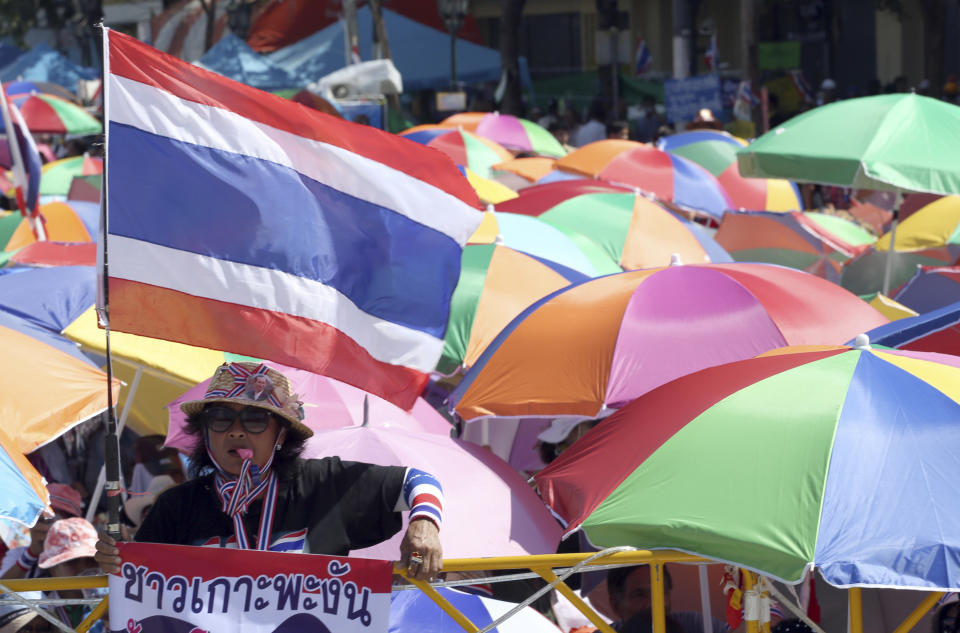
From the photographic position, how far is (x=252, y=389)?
391 cm

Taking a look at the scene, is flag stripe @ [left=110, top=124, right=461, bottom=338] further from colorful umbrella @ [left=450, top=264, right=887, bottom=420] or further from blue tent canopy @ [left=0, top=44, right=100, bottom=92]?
blue tent canopy @ [left=0, top=44, right=100, bottom=92]

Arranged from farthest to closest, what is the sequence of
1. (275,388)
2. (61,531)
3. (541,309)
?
(541,309)
(61,531)
(275,388)

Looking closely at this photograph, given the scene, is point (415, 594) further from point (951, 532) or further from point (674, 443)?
point (951, 532)

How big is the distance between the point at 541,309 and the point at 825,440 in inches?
101

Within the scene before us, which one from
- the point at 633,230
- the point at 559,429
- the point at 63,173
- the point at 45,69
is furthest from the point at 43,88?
the point at 559,429

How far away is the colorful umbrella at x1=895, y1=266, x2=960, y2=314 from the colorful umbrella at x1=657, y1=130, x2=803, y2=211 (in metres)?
4.27

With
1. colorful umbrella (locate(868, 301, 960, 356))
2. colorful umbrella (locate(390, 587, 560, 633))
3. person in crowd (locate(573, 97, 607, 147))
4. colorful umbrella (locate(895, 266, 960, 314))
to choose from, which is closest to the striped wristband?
colorful umbrella (locate(390, 587, 560, 633))

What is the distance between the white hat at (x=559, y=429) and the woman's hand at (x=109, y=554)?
3556 mm

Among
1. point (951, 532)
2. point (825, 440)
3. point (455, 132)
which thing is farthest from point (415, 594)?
point (455, 132)

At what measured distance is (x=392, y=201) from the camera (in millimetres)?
4750

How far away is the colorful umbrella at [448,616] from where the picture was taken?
14.8 ft

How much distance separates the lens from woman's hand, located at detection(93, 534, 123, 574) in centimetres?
365

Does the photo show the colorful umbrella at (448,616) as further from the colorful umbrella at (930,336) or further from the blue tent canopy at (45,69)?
the blue tent canopy at (45,69)

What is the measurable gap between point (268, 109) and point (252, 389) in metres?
1.11
